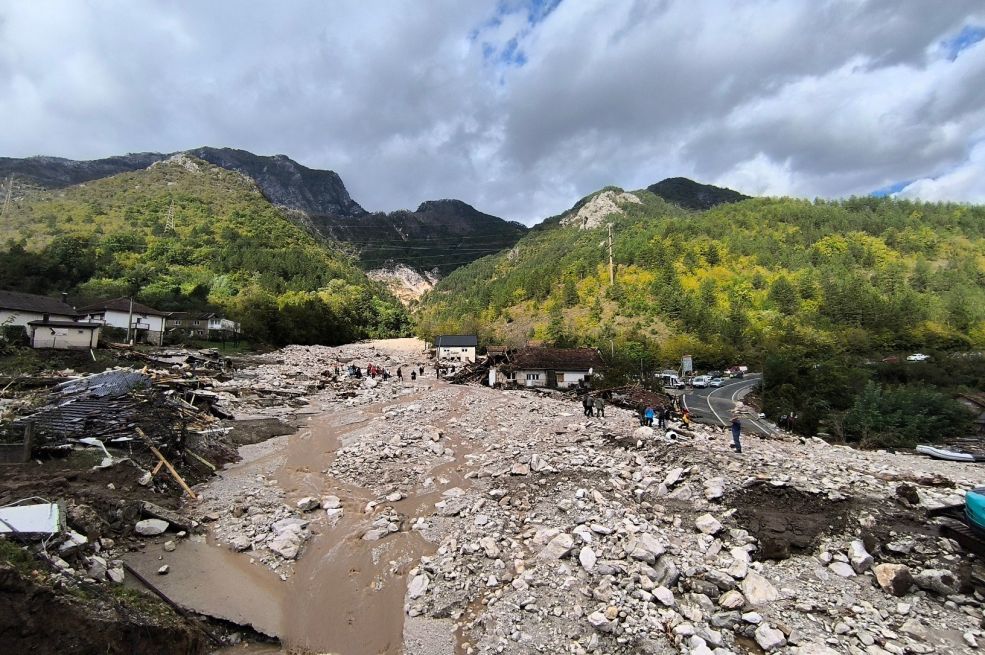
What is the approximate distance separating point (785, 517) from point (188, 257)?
10091 centimetres

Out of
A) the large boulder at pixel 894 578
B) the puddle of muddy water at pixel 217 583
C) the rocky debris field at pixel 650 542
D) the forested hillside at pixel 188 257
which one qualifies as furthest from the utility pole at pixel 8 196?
the large boulder at pixel 894 578

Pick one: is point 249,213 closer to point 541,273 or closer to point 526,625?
point 541,273

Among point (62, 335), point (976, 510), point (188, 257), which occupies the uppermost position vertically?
point (188, 257)

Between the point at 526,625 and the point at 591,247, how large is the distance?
112 meters

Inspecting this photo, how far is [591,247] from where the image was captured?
113125mm

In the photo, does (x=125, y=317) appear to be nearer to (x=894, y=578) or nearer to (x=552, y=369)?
(x=552, y=369)

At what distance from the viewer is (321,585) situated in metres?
8.97

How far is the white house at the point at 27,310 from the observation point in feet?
105

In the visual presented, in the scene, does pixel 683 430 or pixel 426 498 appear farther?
pixel 683 430

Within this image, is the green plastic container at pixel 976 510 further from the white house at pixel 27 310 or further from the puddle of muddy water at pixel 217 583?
the white house at pixel 27 310

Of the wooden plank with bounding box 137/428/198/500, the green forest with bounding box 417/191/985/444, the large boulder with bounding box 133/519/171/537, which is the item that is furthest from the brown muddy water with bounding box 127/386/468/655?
the green forest with bounding box 417/191/985/444

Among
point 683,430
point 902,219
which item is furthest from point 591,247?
point 683,430

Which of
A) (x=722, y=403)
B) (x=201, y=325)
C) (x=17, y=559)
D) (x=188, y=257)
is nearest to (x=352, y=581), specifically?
(x=17, y=559)

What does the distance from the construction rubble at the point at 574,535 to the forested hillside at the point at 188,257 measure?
5027 cm
